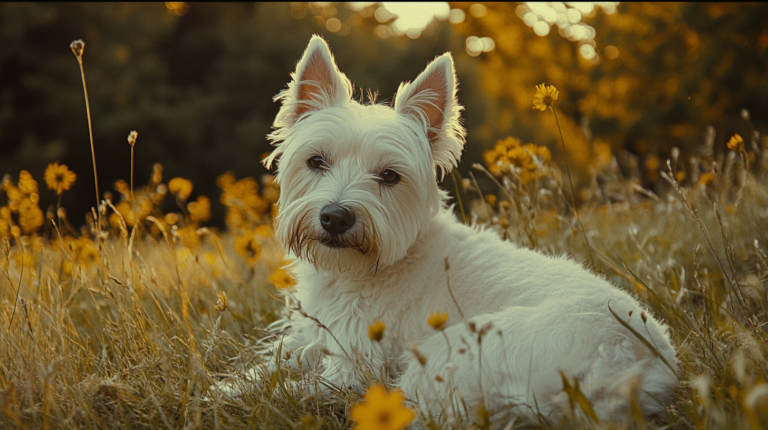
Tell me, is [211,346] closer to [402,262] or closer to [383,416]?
[402,262]

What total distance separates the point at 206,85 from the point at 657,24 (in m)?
20.1

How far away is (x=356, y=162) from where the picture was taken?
288cm

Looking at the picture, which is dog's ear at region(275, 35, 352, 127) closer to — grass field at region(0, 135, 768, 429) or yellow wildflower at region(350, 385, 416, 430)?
grass field at region(0, 135, 768, 429)

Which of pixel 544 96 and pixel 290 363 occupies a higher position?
pixel 544 96

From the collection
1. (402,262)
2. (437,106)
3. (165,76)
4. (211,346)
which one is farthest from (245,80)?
(211,346)

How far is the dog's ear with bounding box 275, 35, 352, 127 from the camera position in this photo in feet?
10.1

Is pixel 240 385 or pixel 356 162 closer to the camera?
pixel 240 385

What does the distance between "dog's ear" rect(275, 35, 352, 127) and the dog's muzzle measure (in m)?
0.77

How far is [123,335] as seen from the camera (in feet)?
9.41

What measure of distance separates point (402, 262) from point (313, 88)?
3.90 feet

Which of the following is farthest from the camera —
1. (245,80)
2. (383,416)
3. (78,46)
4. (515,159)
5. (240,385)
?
(245,80)

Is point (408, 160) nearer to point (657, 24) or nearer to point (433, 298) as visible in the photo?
point (433, 298)

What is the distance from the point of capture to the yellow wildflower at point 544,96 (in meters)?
2.87

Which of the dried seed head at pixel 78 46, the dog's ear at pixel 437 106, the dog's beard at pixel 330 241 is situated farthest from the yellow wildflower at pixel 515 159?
the dried seed head at pixel 78 46
